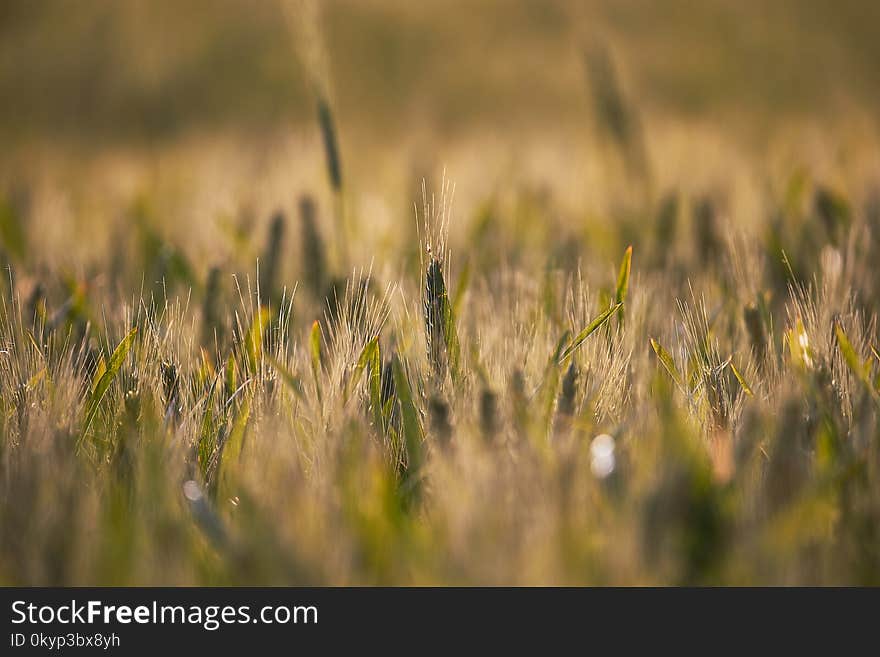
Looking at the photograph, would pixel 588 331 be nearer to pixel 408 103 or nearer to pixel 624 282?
pixel 624 282

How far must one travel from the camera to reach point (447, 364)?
68cm

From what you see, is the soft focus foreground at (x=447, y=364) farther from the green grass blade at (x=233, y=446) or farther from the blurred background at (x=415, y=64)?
the blurred background at (x=415, y=64)

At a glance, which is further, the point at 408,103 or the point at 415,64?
the point at 415,64

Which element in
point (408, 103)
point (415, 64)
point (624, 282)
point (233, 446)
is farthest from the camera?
point (415, 64)

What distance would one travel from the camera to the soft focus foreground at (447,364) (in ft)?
1.50

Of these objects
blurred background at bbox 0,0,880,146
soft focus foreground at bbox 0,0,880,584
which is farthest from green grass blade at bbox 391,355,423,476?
blurred background at bbox 0,0,880,146

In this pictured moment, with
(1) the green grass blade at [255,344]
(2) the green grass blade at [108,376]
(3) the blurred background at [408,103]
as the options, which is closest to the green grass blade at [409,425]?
(1) the green grass blade at [255,344]

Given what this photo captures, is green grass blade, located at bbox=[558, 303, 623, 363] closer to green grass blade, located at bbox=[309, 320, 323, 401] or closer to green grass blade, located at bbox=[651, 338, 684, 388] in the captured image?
green grass blade, located at bbox=[651, 338, 684, 388]

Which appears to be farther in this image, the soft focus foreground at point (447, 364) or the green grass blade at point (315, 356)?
the green grass blade at point (315, 356)

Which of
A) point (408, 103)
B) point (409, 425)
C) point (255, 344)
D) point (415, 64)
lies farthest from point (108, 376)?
point (415, 64)

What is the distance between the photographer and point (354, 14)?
433 cm

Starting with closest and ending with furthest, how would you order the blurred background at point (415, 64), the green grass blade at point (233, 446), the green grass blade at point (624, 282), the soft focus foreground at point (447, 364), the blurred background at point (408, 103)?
the soft focus foreground at point (447, 364) < the green grass blade at point (233, 446) < the green grass blade at point (624, 282) < the blurred background at point (408, 103) < the blurred background at point (415, 64)

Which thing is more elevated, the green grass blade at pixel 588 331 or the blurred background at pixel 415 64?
the blurred background at pixel 415 64
